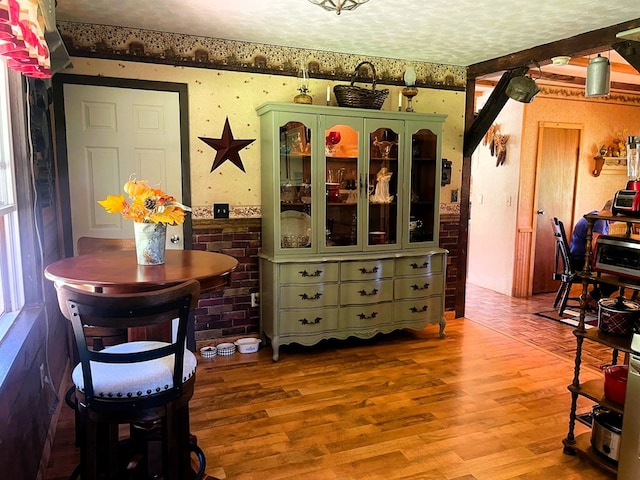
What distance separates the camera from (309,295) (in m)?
3.58

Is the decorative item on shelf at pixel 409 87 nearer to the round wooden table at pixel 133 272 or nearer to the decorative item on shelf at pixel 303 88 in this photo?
the decorative item on shelf at pixel 303 88

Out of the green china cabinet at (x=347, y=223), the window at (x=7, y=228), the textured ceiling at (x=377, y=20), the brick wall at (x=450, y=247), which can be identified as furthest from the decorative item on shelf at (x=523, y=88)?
the window at (x=7, y=228)

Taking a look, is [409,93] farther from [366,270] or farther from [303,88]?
[366,270]

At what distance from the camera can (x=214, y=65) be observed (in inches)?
140

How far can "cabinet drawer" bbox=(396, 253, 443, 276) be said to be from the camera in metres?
3.88

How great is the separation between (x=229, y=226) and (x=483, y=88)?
355 centimetres

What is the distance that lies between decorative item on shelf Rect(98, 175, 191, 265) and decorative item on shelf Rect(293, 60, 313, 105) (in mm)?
1791

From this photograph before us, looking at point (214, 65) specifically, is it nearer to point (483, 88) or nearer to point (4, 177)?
point (4, 177)

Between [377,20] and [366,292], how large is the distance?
6.32ft

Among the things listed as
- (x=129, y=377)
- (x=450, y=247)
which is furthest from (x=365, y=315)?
(x=129, y=377)

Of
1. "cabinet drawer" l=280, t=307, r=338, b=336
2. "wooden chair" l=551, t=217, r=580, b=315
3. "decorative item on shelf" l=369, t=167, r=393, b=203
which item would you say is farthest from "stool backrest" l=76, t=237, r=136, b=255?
"wooden chair" l=551, t=217, r=580, b=315

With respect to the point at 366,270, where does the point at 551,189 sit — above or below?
above

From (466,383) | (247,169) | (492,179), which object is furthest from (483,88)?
(466,383)

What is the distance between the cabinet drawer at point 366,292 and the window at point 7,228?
217 centimetres
